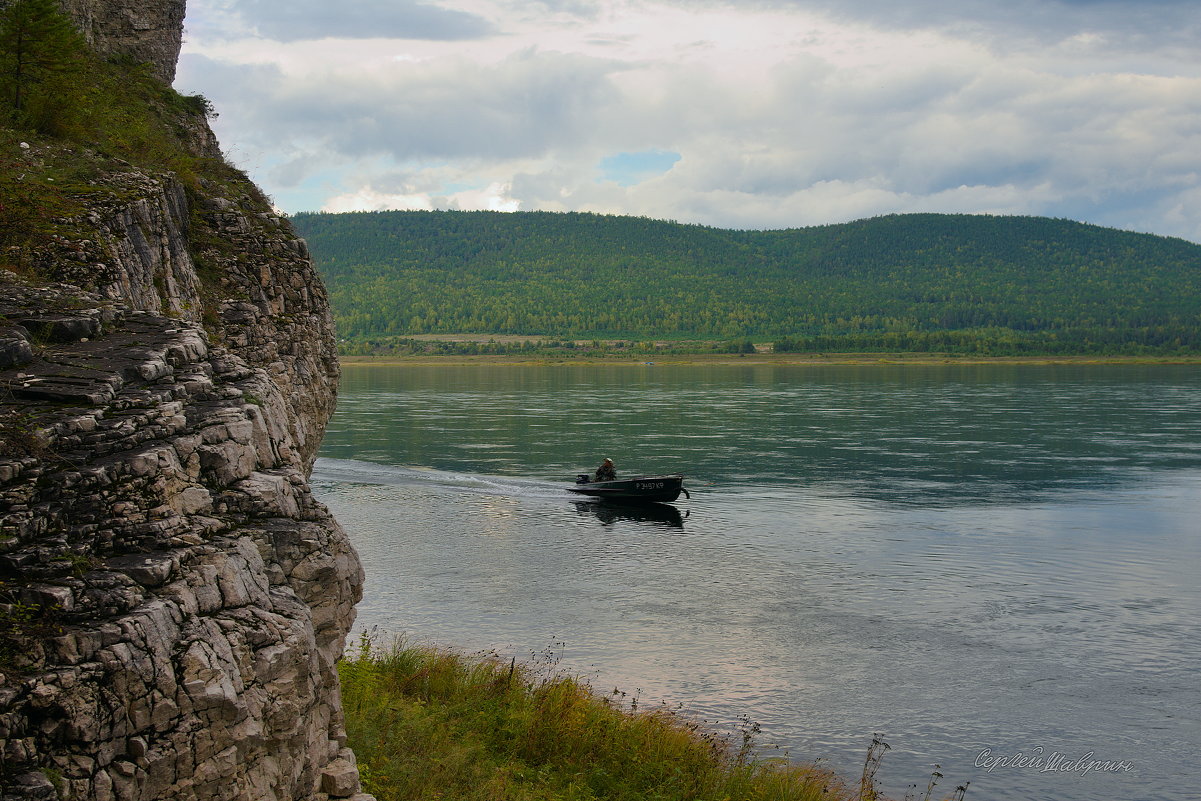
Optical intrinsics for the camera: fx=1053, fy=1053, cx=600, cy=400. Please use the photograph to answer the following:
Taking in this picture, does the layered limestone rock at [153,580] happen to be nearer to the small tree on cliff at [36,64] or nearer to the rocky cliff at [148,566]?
the rocky cliff at [148,566]

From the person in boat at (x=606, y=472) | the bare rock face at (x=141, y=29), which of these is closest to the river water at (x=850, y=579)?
the person in boat at (x=606, y=472)

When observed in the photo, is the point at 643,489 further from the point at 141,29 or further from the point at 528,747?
the point at 528,747

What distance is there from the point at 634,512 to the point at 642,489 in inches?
40.5

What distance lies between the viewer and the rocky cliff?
24.8 feet

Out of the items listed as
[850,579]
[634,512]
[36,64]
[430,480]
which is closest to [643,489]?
[634,512]

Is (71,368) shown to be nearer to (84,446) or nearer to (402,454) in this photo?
(84,446)

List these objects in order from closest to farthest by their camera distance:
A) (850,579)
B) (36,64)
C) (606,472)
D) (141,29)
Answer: (36,64) < (141,29) < (850,579) < (606,472)

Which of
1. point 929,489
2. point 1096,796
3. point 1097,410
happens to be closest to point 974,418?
point 1097,410

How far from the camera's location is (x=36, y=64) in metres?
18.6

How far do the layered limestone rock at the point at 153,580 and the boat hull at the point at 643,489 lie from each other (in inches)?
1302

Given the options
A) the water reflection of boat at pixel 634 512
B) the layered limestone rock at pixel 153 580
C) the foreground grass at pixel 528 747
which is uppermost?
the layered limestone rock at pixel 153 580

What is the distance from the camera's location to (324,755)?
1009 centimetres

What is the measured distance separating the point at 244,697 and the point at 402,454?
170 ft

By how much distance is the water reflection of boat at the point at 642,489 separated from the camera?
4416 centimetres
